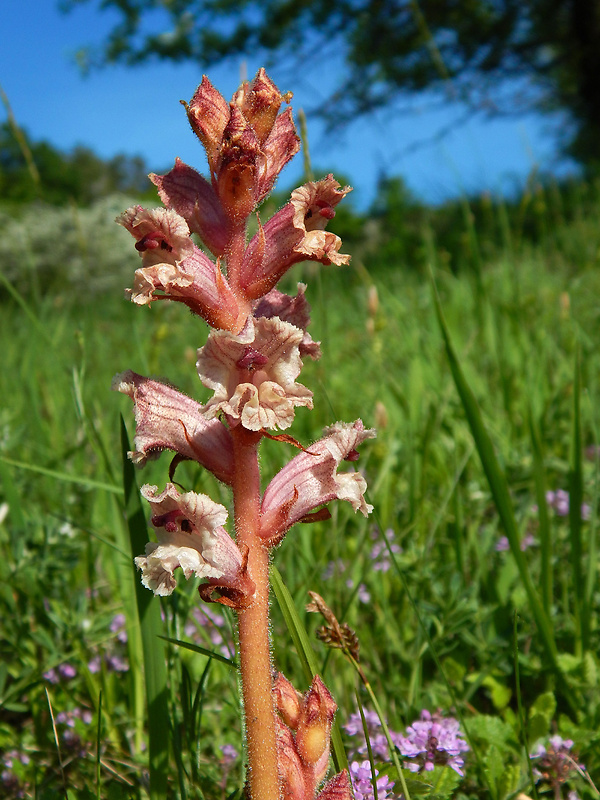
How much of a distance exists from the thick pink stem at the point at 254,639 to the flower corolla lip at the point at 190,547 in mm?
34

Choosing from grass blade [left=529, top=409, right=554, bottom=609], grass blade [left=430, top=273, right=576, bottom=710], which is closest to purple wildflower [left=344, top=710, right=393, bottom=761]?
grass blade [left=430, top=273, right=576, bottom=710]

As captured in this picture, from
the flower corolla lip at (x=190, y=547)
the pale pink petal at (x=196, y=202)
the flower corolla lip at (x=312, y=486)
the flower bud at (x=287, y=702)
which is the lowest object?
the flower bud at (x=287, y=702)

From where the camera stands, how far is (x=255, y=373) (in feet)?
3.58

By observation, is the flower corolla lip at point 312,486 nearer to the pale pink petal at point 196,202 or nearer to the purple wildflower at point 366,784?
the pale pink petal at point 196,202

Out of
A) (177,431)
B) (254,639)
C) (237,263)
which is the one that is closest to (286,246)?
(237,263)

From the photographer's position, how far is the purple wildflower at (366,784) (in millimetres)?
1195

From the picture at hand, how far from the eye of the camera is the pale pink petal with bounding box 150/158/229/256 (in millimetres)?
1130

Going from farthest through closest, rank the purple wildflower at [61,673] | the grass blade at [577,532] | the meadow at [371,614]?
the purple wildflower at [61,673]
the grass blade at [577,532]
the meadow at [371,614]

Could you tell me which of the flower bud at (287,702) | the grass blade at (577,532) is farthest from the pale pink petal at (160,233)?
the grass blade at (577,532)

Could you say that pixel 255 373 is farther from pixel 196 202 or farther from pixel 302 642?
pixel 302 642

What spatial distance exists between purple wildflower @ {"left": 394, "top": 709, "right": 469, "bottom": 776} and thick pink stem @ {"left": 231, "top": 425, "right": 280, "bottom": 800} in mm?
360

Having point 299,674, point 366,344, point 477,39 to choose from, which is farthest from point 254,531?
point 477,39

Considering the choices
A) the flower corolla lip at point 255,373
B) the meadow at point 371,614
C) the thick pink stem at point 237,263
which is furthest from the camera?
the meadow at point 371,614

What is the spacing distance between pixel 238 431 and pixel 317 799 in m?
0.58
